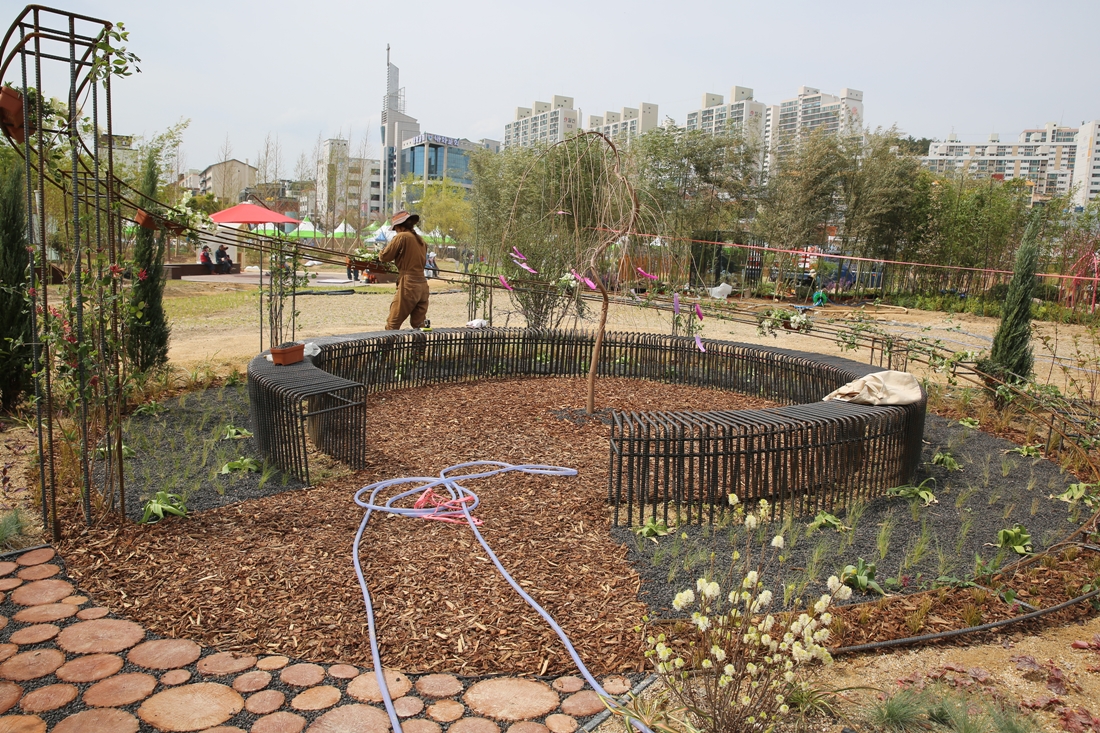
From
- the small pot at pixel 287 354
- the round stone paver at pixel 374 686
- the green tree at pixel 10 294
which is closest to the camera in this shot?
the round stone paver at pixel 374 686

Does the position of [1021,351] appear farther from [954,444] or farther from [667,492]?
[667,492]

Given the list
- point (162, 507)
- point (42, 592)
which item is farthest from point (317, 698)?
point (162, 507)

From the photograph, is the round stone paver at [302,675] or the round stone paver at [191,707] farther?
the round stone paver at [302,675]

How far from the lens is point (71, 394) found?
4148mm

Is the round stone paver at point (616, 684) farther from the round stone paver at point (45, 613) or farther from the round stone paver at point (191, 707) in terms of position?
the round stone paver at point (45, 613)

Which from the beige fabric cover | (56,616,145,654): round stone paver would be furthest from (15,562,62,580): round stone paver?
the beige fabric cover

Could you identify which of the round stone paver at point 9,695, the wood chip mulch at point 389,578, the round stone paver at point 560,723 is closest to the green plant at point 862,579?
the wood chip mulch at point 389,578

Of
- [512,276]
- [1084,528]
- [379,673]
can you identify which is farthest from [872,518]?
[512,276]

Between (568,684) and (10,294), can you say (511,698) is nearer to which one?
(568,684)

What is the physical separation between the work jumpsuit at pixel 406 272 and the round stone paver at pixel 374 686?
638cm

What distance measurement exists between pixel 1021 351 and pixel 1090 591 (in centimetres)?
521

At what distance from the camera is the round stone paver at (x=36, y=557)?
3656 millimetres

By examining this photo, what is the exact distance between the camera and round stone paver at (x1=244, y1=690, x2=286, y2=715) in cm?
260

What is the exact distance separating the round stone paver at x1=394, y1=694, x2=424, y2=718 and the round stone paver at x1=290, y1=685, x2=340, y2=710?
0.71 ft
